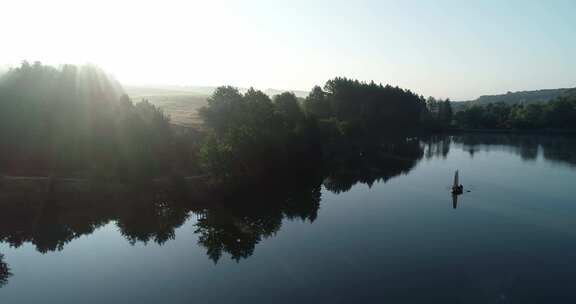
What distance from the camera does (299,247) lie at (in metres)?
45.3

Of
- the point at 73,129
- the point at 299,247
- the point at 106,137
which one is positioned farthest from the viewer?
the point at 106,137

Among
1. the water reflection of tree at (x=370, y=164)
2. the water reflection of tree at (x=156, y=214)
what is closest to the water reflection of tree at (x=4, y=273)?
the water reflection of tree at (x=156, y=214)

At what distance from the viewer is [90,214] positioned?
55969 millimetres

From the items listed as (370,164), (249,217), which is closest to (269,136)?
(249,217)

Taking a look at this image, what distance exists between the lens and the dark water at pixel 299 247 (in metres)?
34.3

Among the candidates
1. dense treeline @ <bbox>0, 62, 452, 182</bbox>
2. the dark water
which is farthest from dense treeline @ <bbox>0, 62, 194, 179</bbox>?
the dark water

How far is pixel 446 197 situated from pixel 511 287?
36.3 meters

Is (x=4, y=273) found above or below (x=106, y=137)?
below

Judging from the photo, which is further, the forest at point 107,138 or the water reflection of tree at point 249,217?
the forest at point 107,138

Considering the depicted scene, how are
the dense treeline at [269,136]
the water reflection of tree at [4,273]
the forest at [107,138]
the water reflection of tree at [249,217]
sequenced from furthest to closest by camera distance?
the dense treeline at [269,136] < the forest at [107,138] < the water reflection of tree at [249,217] < the water reflection of tree at [4,273]

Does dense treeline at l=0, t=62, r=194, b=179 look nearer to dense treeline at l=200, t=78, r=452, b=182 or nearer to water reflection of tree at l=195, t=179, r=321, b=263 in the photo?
dense treeline at l=200, t=78, r=452, b=182

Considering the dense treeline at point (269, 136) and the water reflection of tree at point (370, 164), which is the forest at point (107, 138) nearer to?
the dense treeline at point (269, 136)

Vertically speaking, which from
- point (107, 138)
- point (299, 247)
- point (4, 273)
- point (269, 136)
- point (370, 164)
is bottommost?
point (4, 273)

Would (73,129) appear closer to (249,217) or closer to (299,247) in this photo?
(249,217)
